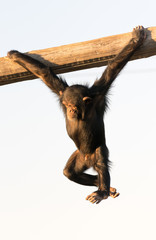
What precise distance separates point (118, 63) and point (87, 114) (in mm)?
1156

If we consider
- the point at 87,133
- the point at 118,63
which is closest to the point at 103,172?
the point at 87,133

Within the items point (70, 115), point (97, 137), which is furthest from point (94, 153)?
point (70, 115)

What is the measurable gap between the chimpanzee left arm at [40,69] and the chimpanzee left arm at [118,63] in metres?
0.67

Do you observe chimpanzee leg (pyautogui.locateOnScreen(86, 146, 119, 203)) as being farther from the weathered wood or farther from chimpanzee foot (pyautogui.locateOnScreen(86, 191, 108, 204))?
the weathered wood

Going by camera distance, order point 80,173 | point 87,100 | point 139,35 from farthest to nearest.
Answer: point 80,173
point 87,100
point 139,35

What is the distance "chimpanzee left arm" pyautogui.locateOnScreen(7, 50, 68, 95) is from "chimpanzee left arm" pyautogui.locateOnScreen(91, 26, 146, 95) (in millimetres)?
666

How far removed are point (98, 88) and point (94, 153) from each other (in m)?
1.30

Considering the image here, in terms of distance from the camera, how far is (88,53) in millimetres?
8398

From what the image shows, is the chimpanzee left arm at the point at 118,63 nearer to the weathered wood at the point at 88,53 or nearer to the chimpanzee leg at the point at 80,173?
the weathered wood at the point at 88,53

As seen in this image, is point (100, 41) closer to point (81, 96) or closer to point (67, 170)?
point (81, 96)

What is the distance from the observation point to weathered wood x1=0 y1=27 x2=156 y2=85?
827 centimetres

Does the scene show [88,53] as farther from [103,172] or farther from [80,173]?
[80,173]

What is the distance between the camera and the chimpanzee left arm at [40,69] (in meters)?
8.66

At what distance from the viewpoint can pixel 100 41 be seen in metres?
8.37
